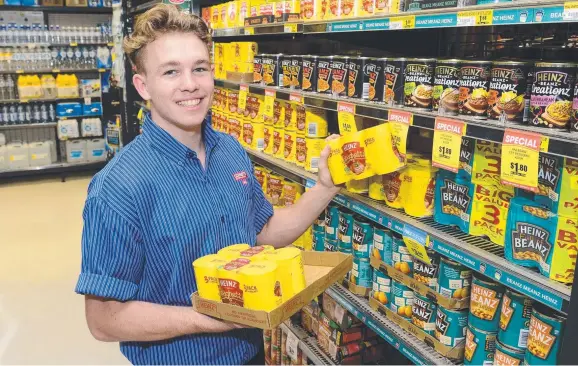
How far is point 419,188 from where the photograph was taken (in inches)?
77.3

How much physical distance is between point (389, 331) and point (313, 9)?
56.6 inches

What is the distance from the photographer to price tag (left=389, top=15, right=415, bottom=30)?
1770 mm

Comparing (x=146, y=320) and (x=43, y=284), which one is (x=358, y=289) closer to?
(x=146, y=320)

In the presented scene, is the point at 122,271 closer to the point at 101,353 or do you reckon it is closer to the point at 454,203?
the point at 454,203

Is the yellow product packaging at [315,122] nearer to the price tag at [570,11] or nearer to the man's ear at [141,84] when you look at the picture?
the man's ear at [141,84]

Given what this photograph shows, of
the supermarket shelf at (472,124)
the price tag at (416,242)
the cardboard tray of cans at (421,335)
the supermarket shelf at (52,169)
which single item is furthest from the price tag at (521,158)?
the supermarket shelf at (52,169)

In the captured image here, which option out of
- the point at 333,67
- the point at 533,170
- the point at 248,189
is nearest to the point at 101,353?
the point at 248,189

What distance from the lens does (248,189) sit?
1868 mm

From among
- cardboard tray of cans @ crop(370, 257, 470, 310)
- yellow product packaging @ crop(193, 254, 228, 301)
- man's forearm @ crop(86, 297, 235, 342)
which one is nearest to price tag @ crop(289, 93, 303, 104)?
cardboard tray of cans @ crop(370, 257, 470, 310)

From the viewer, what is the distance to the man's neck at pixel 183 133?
5.45ft

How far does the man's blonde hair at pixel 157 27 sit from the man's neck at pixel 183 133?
162 mm

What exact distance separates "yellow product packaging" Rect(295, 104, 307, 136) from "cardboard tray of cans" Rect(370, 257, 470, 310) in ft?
2.64

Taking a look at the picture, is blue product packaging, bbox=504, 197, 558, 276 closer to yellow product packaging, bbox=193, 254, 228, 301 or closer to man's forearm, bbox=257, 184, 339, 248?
man's forearm, bbox=257, 184, 339, 248

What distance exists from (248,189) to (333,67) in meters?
0.77
